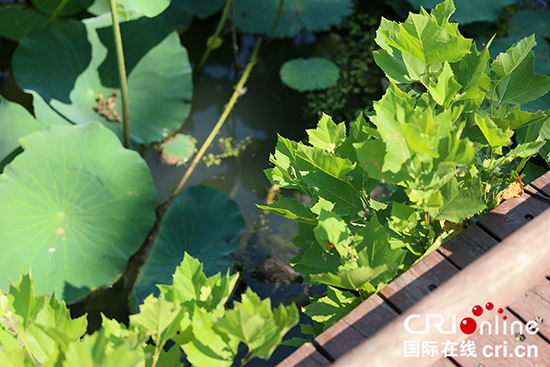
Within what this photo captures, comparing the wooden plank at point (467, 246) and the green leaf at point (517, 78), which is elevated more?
the green leaf at point (517, 78)

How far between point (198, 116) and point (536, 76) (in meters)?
2.01

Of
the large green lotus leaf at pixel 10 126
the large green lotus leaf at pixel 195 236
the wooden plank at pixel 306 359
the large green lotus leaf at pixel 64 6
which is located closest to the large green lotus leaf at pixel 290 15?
the large green lotus leaf at pixel 64 6

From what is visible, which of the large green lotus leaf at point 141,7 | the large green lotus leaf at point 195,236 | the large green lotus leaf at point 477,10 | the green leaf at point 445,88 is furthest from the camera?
the large green lotus leaf at point 477,10

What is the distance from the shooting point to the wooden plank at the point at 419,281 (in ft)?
2.29

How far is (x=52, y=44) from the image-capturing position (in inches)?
83.4

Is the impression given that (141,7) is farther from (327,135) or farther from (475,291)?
(475,291)

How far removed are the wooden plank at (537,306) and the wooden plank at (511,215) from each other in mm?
111

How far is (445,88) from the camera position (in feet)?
2.36

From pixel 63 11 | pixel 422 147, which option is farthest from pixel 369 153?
pixel 63 11

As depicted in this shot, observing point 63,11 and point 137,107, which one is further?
point 63,11

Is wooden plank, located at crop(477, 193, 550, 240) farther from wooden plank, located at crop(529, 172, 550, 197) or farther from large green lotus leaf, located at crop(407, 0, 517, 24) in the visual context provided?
large green lotus leaf, located at crop(407, 0, 517, 24)

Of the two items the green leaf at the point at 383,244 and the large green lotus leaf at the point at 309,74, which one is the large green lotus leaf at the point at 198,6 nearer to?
the large green lotus leaf at the point at 309,74

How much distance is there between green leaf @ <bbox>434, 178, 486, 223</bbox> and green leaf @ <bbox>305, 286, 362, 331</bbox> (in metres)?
0.21

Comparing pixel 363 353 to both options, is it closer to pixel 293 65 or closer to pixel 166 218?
pixel 166 218
